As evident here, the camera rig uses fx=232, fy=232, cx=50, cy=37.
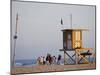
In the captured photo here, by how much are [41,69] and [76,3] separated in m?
0.86

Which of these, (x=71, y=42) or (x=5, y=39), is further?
(x=71, y=42)

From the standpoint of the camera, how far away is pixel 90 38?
8.98 ft

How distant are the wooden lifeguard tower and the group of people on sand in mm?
95

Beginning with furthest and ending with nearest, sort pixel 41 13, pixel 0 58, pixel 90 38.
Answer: pixel 90 38 < pixel 41 13 < pixel 0 58

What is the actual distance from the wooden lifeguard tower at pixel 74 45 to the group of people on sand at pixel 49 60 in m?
0.09

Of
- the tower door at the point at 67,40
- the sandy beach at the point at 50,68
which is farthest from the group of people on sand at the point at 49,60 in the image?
the tower door at the point at 67,40

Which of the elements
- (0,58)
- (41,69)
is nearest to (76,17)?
(41,69)

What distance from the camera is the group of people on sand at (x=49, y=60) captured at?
8.33 ft

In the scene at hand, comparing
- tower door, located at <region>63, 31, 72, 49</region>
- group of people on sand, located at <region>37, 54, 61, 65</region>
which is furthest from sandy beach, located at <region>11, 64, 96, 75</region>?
tower door, located at <region>63, 31, 72, 49</region>

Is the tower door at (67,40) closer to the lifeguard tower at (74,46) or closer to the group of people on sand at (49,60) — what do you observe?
the lifeguard tower at (74,46)

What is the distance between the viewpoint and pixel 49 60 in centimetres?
257

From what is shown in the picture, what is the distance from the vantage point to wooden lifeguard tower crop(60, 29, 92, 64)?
8.65ft

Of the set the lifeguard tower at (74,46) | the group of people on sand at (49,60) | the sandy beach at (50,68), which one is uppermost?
the lifeguard tower at (74,46)

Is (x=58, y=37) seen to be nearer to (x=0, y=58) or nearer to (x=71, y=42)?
(x=71, y=42)
